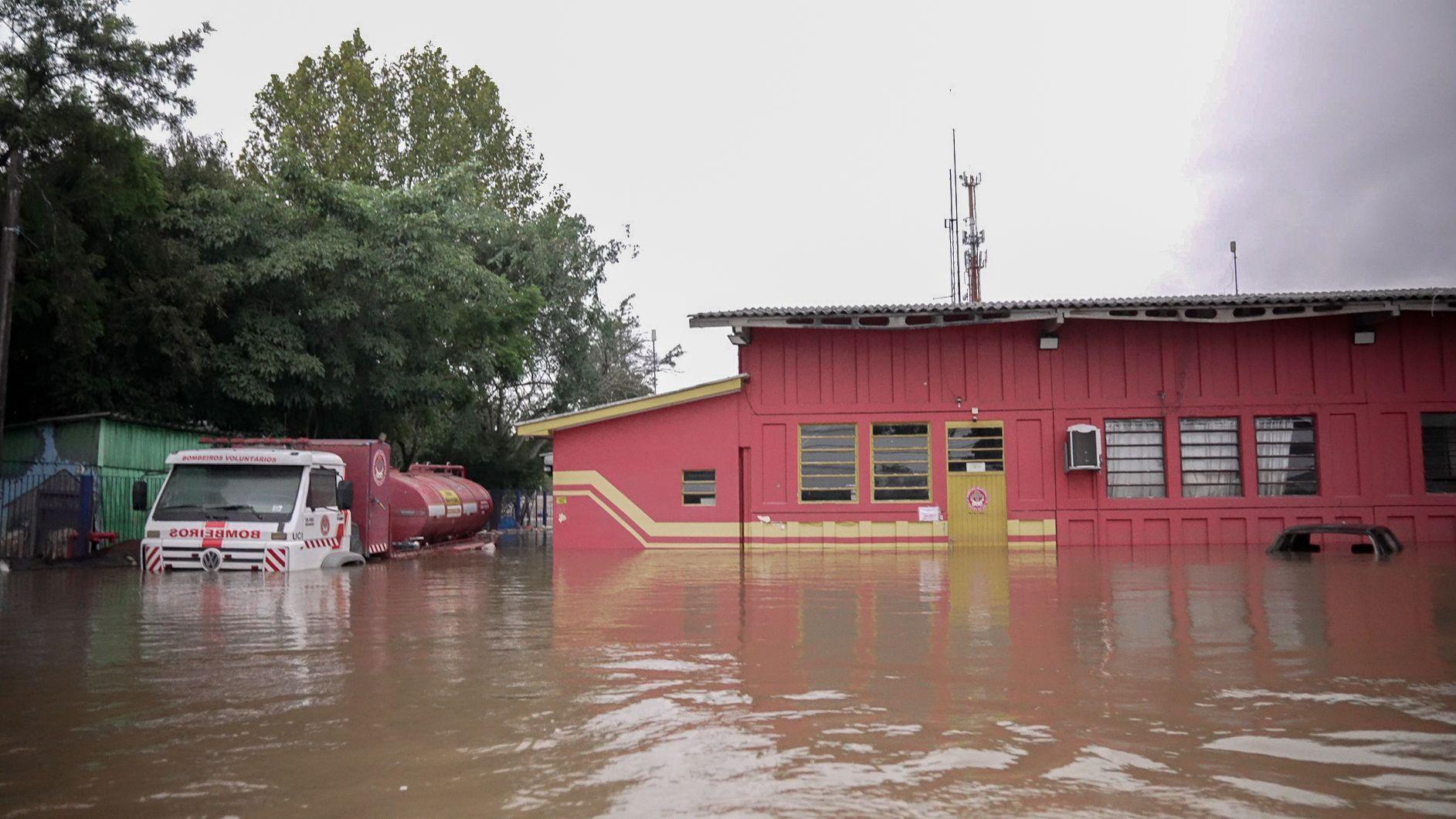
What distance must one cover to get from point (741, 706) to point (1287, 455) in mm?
21896

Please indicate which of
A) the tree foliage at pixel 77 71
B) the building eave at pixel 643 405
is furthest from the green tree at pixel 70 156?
the building eave at pixel 643 405

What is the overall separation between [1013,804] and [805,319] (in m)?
21.0

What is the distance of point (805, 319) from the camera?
24.7m

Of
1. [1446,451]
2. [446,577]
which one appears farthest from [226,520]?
[1446,451]

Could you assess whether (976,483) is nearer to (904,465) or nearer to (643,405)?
(904,465)

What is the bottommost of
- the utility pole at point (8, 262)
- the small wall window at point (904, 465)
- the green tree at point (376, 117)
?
the small wall window at point (904, 465)

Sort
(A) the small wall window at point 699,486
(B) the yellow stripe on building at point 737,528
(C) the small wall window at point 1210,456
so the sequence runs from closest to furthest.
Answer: (C) the small wall window at point 1210,456 → (B) the yellow stripe on building at point 737,528 → (A) the small wall window at point 699,486

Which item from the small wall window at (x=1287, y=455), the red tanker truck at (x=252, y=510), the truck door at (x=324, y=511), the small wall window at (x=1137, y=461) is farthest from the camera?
the small wall window at (x=1137, y=461)

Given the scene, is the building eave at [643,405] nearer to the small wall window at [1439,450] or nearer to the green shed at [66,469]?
the green shed at [66,469]

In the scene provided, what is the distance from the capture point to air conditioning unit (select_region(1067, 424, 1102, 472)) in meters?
23.8

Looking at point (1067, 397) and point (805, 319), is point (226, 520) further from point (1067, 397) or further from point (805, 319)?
point (1067, 397)

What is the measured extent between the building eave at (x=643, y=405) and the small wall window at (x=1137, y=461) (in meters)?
8.26

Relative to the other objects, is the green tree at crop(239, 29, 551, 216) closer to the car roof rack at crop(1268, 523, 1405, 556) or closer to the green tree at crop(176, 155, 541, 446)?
the green tree at crop(176, 155, 541, 446)

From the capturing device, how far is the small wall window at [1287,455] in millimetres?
24078
